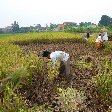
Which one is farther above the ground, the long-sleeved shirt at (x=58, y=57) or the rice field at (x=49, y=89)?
the long-sleeved shirt at (x=58, y=57)

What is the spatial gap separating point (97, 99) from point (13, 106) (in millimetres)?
1692

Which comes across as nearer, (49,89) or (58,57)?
(49,89)

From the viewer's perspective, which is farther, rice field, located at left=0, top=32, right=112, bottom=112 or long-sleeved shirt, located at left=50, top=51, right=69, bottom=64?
long-sleeved shirt, located at left=50, top=51, right=69, bottom=64

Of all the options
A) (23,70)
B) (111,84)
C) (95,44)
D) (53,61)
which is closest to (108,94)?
(111,84)

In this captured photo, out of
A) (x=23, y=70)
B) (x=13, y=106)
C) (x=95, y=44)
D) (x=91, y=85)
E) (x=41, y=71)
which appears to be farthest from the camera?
(x=95, y=44)

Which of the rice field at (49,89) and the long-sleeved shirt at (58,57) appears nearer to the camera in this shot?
the rice field at (49,89)

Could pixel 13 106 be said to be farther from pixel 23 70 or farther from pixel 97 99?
pixel 97 99

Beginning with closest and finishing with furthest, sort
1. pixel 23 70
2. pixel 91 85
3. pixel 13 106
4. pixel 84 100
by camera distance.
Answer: pixel 13 106 → pixel 84 100 → pixel 23 70 → pixel 91 85

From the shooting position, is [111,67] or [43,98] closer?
[43,98]

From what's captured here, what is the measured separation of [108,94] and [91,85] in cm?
79

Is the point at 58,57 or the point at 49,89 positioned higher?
the point at 58,57

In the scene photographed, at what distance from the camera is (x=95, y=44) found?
15.1 meters

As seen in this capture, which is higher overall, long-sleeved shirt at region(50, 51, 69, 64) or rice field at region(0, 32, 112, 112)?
long-sleeved shirt at region(50, 51, 69, 64)

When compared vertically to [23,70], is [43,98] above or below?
below
